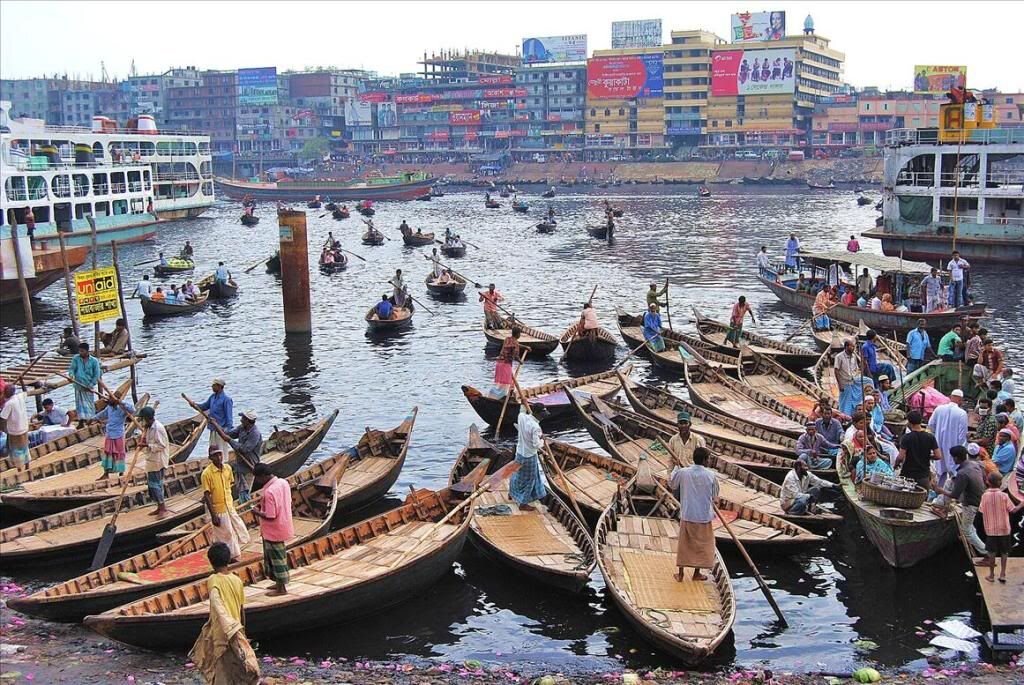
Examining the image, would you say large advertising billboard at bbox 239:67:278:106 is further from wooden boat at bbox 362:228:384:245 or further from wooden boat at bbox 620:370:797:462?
wooden boat at bbox 620:370:797:462

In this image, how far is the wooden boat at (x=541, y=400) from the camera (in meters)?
22.4

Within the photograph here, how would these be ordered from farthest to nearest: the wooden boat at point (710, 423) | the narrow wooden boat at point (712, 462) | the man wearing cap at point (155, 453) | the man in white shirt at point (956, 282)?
the man in white shirt at point (956, 282) → the wooden boat at point (710, 423) → the man wearing cap at point (155, 453) → the narrow wooden boat at point (712, 462)

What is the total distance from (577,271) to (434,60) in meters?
122

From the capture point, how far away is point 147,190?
76.1m

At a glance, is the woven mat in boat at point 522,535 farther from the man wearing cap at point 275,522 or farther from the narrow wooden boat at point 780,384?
the narrow wooden boat at point 780,384

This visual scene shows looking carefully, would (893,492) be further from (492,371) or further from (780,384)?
(492,371)

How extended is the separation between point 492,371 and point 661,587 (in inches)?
688

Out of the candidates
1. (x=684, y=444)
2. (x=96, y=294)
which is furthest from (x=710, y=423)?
(x=96, y=294)

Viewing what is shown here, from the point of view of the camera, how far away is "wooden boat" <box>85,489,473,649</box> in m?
11.9

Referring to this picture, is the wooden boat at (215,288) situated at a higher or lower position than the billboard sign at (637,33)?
lower

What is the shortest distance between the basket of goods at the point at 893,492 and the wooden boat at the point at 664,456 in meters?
0.80

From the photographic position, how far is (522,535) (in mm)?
15086

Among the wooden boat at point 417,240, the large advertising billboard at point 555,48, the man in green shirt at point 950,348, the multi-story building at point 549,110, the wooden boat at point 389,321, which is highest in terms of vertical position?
the large advertising billboard at point 555,48

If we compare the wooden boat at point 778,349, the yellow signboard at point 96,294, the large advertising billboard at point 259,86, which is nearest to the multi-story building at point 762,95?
the large advertising billboard at point 259,86
